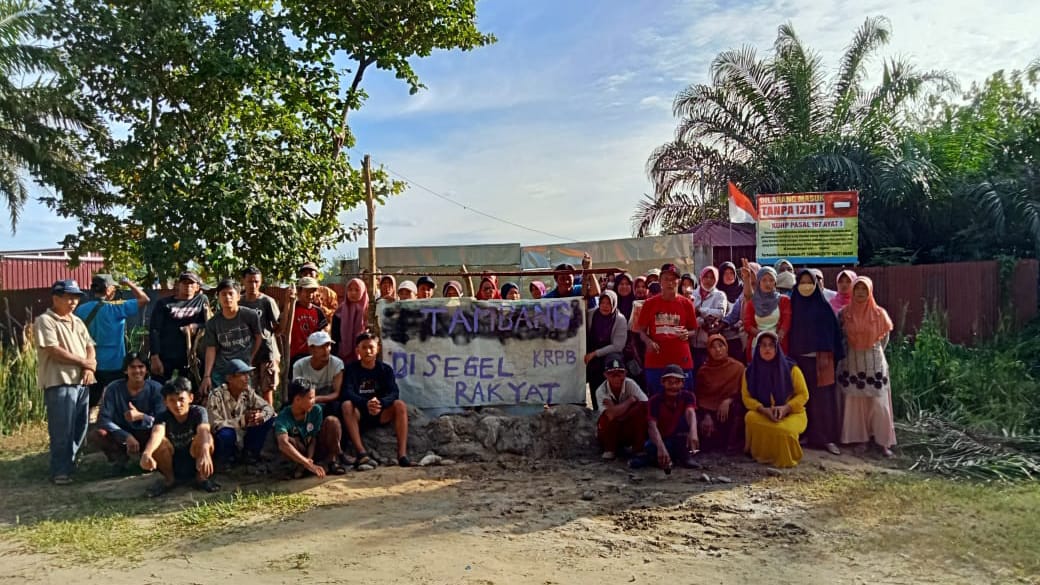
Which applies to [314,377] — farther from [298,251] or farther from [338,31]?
[338,31]

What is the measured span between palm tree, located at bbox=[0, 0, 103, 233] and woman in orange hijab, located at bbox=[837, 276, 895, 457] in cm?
1060

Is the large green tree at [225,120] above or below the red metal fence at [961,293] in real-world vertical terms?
above

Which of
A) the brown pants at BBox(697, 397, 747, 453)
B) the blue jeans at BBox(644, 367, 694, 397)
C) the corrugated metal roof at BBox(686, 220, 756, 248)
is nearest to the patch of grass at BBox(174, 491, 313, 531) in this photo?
the blue jeans at BBox(644, 367, 694, 397)

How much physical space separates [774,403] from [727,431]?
22.8 inches

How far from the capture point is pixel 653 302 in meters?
6.89

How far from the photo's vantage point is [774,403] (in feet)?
21.1

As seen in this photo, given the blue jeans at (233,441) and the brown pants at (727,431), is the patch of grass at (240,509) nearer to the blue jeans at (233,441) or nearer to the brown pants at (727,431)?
the blue jeans at (233,441)

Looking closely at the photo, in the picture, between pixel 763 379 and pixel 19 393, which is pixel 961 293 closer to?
pixel 763 379

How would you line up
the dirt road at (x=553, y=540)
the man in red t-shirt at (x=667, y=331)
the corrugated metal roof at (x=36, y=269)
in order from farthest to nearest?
the corrugated metal roof at (x=36, y=269) < the man in red t-shirt at (x=667, y=331) < the dirt road at (x=553, y=540)

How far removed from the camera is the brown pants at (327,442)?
617 cm

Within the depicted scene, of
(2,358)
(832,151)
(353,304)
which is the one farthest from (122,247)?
(832,151)

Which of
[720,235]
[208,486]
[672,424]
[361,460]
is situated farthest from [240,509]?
[720,235]

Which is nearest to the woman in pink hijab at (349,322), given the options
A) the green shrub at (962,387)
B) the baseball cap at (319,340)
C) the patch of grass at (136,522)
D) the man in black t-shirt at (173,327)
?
the baseball cap at (319,340)

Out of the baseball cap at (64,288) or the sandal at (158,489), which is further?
the baseball cap at (64,288)
